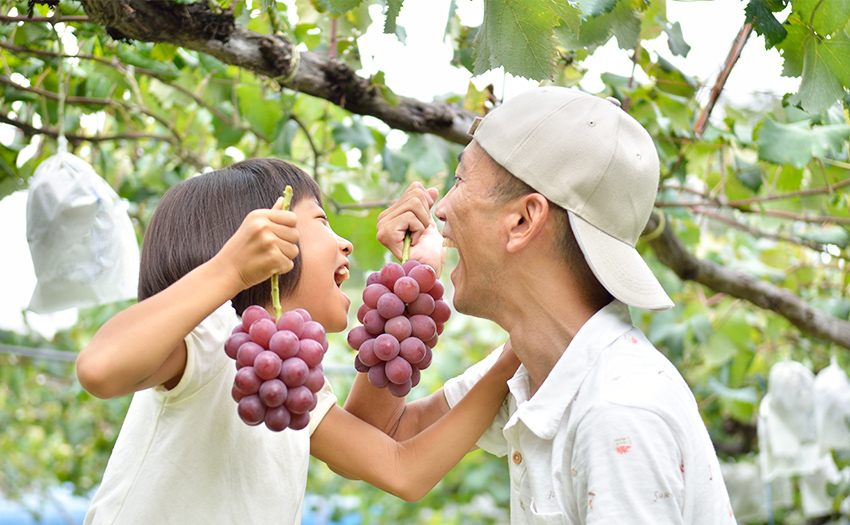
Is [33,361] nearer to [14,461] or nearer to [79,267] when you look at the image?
[79,267]

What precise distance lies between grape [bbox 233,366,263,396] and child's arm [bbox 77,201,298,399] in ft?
0.38

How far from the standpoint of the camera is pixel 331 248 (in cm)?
145

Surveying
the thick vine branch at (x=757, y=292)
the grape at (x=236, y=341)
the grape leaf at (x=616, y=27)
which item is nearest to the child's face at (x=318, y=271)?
the grape at (x=236, y=341)

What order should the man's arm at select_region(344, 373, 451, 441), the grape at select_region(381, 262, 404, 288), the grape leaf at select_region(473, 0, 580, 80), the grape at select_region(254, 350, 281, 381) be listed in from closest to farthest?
the grape at select_region(254, 350, 281, 381) < the grape leaf at select_region(473, 0, 580, 80) < the grape at select_region(381, 262, 404, 288) < the man's arm at select_region(344, 373, 451, 441)

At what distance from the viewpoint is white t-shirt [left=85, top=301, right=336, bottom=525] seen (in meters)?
1.31

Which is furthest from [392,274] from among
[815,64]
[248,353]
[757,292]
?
[757,292]

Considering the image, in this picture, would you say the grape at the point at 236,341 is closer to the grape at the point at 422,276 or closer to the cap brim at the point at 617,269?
the grape at the point at 422,276

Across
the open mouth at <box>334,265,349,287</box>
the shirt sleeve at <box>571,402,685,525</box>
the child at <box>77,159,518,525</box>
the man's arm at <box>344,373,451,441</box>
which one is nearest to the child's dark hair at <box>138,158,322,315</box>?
the child at <box>77,159,518,525</box>

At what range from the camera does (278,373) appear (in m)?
Answer: 1.05

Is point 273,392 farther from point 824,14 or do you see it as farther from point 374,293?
point 824,14

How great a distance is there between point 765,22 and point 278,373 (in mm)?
1029

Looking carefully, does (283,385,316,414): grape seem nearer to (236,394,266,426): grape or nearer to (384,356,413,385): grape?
(236,394,266,426): grape

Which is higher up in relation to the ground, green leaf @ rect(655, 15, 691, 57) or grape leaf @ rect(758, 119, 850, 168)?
green leaf @ rect(655, 15, 691, 57)

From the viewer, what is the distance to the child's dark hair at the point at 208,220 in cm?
139
